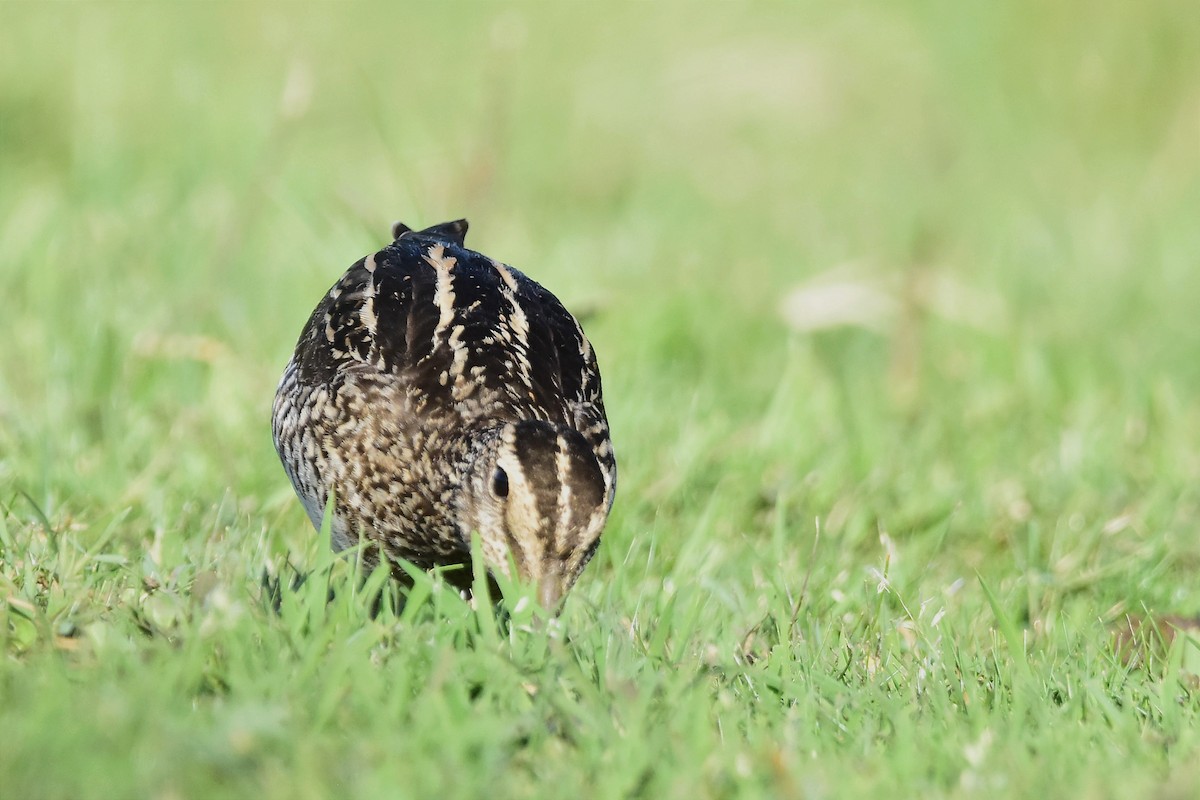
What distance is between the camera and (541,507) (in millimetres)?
4156

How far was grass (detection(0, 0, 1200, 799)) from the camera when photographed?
11.1 feet

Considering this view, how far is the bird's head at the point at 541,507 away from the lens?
4156 millimetres

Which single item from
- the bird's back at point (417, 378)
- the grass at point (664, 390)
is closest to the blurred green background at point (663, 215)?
the grass at point (664, 390)

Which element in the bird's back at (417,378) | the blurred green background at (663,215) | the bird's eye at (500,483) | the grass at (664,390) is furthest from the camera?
the blurred green background at (663,215)

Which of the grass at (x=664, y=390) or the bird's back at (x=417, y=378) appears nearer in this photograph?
A: the grass at (x=664, y=390)

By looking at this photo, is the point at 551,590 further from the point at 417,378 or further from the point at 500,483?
the point at 417,378

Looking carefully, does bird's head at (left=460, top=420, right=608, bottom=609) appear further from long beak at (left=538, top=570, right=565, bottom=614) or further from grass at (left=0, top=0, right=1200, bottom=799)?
grass at (left=0, top=0, right=1200, bottom=799)

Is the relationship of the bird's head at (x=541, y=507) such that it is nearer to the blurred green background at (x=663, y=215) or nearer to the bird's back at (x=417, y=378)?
the bird's back at (x=417, y=378)

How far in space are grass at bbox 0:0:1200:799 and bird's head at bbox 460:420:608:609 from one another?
16cm

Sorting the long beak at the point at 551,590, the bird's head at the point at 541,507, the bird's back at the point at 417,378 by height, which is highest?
the bird's back at the point at 417,378

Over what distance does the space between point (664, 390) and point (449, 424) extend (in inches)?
108

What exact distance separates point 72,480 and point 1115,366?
18.1 feet

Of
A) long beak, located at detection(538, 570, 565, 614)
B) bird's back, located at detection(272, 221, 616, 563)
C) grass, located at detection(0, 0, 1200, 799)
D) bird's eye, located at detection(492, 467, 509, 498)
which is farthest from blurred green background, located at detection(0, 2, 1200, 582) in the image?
long beak, located at detection(538, 570, 565, 614)

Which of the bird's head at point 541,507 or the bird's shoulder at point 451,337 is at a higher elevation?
the bird's shoulder at point 451,337
